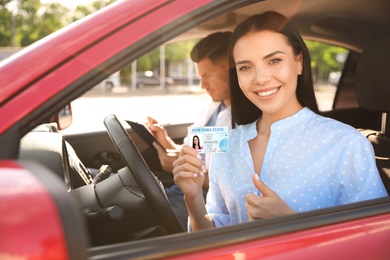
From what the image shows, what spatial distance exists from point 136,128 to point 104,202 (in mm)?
1126

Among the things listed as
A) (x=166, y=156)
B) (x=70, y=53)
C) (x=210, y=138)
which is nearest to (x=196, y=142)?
(x=210, y=138)

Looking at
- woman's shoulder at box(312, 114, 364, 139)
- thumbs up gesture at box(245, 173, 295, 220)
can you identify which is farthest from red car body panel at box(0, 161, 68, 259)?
woman's shoulder at box(312, 114, 364, 139)

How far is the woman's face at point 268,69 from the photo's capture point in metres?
1.87

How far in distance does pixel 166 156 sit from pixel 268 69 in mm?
1480

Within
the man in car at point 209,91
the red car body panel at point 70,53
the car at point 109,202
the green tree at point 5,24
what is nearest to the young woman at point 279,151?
the car at point 109,202

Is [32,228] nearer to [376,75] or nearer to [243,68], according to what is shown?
[243,68]

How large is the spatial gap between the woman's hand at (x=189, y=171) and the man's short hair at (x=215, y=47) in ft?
4.89

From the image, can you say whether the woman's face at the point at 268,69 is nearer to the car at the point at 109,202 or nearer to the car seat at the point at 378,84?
the car at the point at 109,202

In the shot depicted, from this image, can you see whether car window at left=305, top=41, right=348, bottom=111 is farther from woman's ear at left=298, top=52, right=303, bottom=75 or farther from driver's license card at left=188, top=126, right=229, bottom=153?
driver's license card at left=188, top=126, right=229, bottom=153

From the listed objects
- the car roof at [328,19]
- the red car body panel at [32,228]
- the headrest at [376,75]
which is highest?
the car roof at [328,19]

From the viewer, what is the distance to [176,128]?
3947 mm

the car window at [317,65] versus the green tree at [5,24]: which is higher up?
the green tree at [5,24]

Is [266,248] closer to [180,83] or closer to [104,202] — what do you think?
[104,202]

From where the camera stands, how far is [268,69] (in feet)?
6.14
